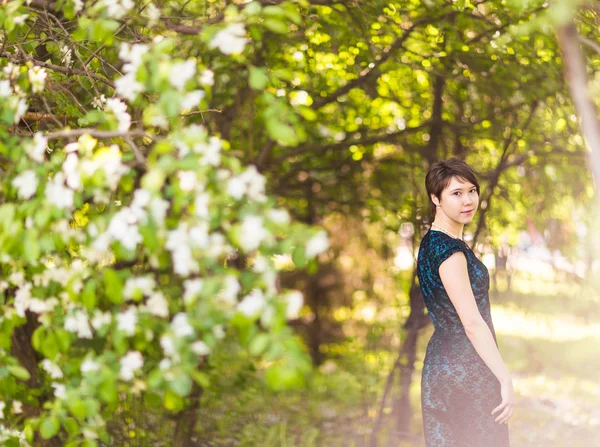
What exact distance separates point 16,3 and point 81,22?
0.75 feet

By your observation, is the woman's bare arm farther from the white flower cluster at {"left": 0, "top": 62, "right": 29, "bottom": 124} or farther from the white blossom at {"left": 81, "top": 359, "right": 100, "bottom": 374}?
the white flower cluster at {"left": 0, "top": 62, "right": 29, "bottom": 124}

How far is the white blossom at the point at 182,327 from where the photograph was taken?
1.46 meters

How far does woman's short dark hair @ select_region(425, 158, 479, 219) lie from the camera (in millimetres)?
2395

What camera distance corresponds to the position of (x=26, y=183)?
5.14 feet

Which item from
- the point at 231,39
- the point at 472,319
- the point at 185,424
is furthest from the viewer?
the point at 185,424

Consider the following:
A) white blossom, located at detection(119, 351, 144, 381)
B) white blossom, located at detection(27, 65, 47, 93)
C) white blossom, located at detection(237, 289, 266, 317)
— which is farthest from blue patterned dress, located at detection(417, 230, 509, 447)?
white blossom, located at detection(27, 65, 47, 93)

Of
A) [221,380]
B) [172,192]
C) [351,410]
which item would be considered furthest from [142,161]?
[351,410]

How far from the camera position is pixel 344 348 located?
687cm

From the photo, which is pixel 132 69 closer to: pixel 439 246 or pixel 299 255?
pixel 299 255

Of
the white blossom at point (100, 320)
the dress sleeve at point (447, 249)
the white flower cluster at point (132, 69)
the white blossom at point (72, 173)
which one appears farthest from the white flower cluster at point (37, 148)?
the dress sleeve at point (447, 249)

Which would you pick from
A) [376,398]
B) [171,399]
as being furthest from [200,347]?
[376,398]

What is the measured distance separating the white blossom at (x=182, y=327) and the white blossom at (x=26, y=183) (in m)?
0.53

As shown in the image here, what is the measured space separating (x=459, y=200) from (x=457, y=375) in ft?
2.40

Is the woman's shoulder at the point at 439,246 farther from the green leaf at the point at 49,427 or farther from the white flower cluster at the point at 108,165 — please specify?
the green leaf at the point at 49,427
